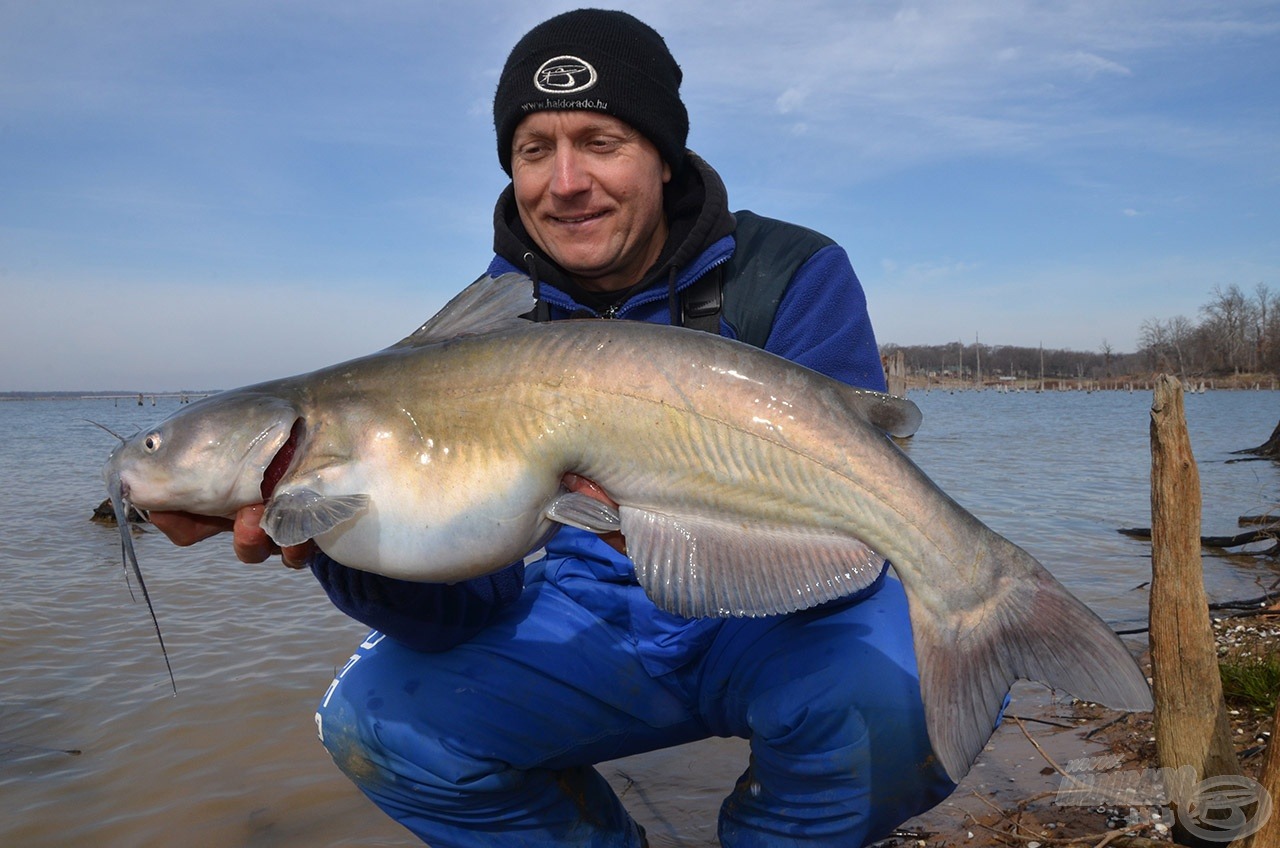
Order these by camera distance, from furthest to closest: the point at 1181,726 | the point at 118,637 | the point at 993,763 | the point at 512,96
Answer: the point at 118,637
the point at 993,763
the point at 512,96
the point at 1181,726

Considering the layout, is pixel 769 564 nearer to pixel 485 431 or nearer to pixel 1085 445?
pixel 485 431

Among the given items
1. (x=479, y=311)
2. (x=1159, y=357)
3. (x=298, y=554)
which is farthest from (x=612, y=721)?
(x=1159, y=357)

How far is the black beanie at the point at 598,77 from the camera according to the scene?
→ 305cm

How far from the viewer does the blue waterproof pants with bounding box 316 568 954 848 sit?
252 centimetres

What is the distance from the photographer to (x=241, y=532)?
7.55 feet

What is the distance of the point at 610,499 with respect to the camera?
2.30 meters

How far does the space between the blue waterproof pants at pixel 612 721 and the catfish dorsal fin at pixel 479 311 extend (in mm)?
1054

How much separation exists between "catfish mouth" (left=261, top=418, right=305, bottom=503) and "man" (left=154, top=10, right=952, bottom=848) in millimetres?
111

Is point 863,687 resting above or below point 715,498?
below

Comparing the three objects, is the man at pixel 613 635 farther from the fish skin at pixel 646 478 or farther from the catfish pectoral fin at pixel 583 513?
the fish skin at pixel 646 478

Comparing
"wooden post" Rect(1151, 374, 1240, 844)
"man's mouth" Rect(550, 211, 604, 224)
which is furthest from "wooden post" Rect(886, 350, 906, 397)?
"man's mouth" Rect(550, 211, 604, 224)

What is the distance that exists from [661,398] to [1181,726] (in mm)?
2212

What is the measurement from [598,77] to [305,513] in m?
1.86

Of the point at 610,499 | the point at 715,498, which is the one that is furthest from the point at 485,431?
the point at 715,498
